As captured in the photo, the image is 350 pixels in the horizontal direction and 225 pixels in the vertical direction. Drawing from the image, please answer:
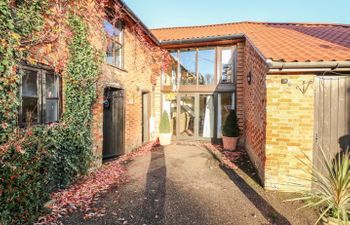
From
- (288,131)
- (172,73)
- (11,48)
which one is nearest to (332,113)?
(288,131)

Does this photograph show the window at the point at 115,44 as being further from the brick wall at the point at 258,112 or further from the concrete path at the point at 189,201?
the brick wall at the point at 258,112

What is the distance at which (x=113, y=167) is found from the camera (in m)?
6.25

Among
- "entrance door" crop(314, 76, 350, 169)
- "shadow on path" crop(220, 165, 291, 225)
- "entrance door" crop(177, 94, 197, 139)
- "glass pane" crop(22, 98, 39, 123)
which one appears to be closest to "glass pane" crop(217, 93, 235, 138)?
"entrance door" crop(177, 94, 197, 139)

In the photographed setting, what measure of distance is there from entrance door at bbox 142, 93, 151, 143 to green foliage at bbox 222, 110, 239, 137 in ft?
11.5

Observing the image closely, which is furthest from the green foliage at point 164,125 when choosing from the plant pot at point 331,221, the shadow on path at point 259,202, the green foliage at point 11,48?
the plant pot at point 331,221

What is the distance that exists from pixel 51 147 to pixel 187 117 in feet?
23.5

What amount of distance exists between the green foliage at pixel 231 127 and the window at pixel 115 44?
15.0 ft

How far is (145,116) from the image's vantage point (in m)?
9.98

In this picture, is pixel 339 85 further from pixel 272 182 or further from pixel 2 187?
pixel 2 187

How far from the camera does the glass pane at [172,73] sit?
10.6 metres

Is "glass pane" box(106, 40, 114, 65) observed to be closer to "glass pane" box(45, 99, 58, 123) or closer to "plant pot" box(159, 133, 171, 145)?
"glass pane" box(45, 99, 58, 123)

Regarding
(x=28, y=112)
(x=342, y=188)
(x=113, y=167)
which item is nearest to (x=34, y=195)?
(x=28, y=112)

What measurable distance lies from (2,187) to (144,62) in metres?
7.47

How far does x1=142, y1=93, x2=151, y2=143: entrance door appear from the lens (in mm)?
9859
